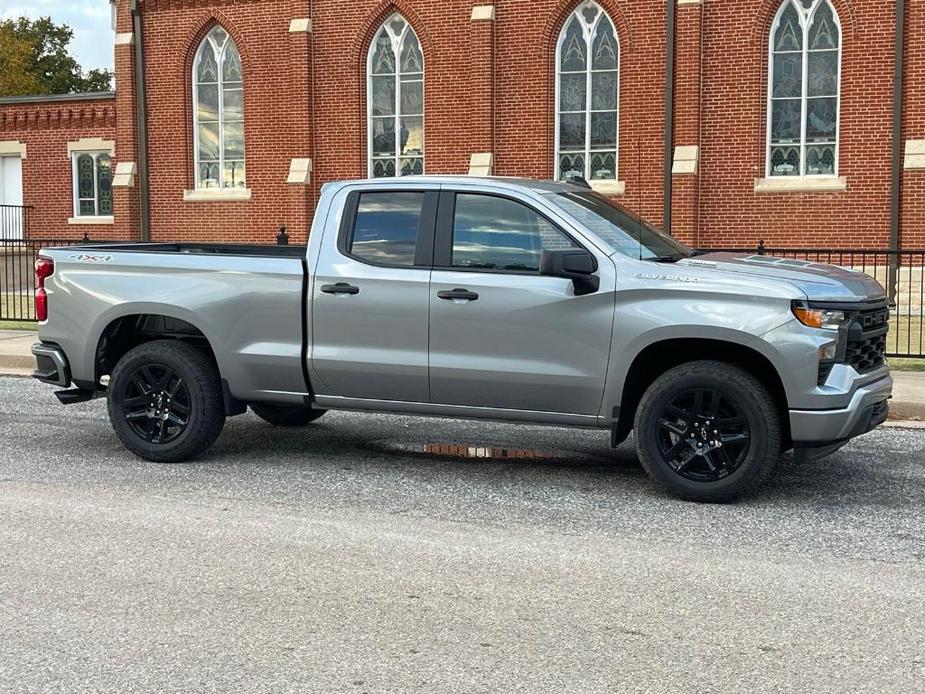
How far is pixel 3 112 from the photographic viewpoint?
29578 mm

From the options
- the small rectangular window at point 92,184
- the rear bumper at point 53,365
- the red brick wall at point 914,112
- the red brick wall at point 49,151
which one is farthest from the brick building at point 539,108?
the rear bumper at point 53,365

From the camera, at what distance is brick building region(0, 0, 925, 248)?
807 inches

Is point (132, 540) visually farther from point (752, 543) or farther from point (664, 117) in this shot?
point (664, 117)

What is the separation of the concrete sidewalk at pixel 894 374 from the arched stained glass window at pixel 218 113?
1042 cm

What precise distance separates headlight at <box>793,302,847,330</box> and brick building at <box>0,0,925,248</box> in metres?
13.6

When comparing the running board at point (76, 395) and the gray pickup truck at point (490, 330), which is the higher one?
the gray pickup truck at point (490, 330)

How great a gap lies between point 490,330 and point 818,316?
1952 millimetres

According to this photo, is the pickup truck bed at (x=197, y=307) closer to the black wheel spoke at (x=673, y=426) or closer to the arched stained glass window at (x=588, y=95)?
the black wheel spoke at (x=673, y=426)

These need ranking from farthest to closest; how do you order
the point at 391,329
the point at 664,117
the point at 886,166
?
the point at 664,117, the point at 886,166, the point at 391,329

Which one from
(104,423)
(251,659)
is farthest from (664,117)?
(251,659)

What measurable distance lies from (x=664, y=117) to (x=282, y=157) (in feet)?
27.6

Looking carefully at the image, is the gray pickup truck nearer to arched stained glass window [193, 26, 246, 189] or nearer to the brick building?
the brick building

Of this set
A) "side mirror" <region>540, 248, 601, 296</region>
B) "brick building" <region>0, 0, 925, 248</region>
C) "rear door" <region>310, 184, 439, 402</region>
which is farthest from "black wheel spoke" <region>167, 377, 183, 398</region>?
"brick building" <region>0, 0, 925, 248</region>

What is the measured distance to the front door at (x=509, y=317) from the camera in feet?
23.0
